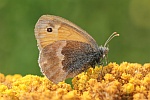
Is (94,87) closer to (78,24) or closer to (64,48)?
(64,48)

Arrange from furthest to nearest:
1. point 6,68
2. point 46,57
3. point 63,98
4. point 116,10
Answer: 1. point 116,10
2. point 6,68
3. point 46,57
4. point 63,98

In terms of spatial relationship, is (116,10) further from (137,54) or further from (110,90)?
(110,90)

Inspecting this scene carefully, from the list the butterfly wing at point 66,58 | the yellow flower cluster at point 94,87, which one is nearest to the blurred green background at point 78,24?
the butterfly wing at point 66,58

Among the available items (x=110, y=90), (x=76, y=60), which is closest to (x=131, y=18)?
(x=76, y=60)

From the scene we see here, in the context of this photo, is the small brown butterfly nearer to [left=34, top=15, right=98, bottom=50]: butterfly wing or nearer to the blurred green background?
[left=34, top=15, right=98, bottom=50]: butterfly wing

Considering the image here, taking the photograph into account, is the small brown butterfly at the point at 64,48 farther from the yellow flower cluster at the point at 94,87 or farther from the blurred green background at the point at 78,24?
the blurred green background at the point at 78,24

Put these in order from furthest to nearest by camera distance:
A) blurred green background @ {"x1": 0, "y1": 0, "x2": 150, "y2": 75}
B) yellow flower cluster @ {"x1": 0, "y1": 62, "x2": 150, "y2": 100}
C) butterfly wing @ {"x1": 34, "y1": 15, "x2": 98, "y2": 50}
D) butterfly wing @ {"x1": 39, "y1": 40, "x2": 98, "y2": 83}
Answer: blurred green background @ {"x1": 0, "y1": 0, "x2": 150, "y2": 75} → butterfly wing @ {"x1": 34, "y1": 15, "x2": 98, "y2": 50} → butterfly wing @ {"x1": 39, "y1": 40, "x2": 98, "y2": 83} → yellow flower cluster @ {"x1": 0, "y1": 62, "x2": 150, "y2": 100}

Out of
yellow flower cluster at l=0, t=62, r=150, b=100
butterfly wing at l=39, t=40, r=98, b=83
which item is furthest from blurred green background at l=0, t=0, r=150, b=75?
yellow flower cluster at l=0, t=62, r=150, b=100
